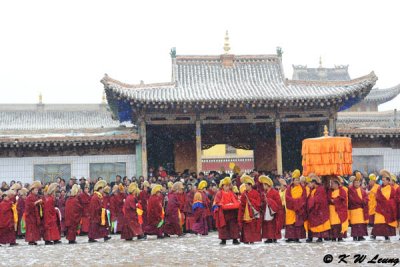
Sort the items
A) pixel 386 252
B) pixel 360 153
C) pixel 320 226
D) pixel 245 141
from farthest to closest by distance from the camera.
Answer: pixel 245 141 → pixel 360 153 → pixel 320 226 → pixel 386 252

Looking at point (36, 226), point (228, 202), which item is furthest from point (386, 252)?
point (36, 226)

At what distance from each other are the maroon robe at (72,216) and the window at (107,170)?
5438mm

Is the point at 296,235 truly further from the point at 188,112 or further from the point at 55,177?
the point at 55,177

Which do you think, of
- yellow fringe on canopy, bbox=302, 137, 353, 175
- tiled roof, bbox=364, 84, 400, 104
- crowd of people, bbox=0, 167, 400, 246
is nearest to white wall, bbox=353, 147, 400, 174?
crowd of people, bbox=0, 167, 400, 246

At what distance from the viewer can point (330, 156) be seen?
15148 millimetres

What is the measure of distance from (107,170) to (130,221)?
630cm

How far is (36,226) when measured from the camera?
16.5 m

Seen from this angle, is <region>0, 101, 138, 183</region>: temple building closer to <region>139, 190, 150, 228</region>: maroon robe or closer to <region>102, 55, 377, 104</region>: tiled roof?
<region>102, 55, 377, 104</region>: tiled roof

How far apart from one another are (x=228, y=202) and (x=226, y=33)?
1252 cm

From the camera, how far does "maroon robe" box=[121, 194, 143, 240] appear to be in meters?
16.7

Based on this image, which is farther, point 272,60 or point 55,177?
point 272,60

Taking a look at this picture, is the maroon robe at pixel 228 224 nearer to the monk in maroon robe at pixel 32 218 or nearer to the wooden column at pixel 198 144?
the monk in maroon robe at pixel 32 218

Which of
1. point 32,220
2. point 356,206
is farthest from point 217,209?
point 32,220

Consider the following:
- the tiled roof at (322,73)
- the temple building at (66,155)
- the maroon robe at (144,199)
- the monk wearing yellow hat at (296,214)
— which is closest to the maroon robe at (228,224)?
the monk wearing yellow hat at (296,214)
